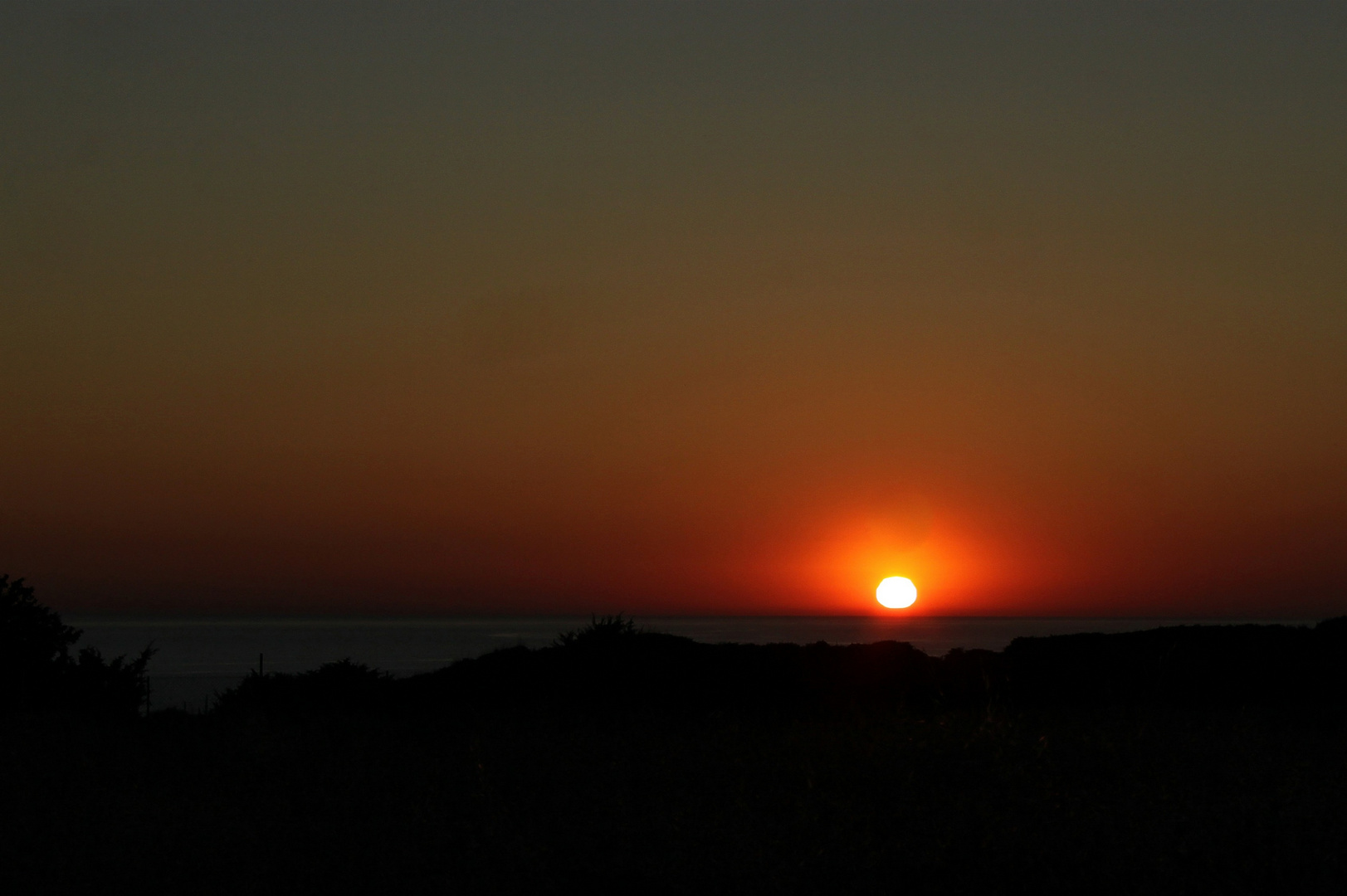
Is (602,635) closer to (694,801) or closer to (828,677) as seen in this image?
(828,677)

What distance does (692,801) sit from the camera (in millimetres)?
12141

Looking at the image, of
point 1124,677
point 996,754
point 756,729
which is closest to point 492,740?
point 756,729

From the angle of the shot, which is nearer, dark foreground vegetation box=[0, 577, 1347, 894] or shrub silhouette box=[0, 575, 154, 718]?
dark foreground vegetation box=[0, 577, 1347, 894]

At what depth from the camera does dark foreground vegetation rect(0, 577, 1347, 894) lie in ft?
33.4

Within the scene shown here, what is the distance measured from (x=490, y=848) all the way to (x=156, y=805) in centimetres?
454

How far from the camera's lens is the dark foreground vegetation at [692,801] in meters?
10.2

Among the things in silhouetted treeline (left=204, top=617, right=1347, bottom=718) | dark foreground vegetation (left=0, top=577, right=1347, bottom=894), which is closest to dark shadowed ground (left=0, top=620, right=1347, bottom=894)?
dark foreground vegetation (left=0, top=577, right=1347, bottom=894)

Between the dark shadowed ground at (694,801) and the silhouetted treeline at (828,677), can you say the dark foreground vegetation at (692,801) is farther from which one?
the silhouetted treeline at (828,677)

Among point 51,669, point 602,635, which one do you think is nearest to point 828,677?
point 602,635

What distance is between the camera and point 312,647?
182375 millimetres

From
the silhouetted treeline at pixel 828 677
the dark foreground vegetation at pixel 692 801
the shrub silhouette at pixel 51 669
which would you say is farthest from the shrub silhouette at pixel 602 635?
the shrub silhouette at pixel 51 669

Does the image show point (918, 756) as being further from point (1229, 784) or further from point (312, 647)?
point (312, 647)

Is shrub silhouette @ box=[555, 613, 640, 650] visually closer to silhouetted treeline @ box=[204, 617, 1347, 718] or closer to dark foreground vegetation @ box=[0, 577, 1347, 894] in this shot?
silhouetted treeline @ box=[204, 617, 1347, 718]

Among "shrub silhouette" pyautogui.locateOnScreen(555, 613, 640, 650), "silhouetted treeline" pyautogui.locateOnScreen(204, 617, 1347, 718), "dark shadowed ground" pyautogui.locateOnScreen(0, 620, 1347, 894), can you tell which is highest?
"shrub silhouette" pyautogui.locateOnScreen(555, 613, 640, 650)
